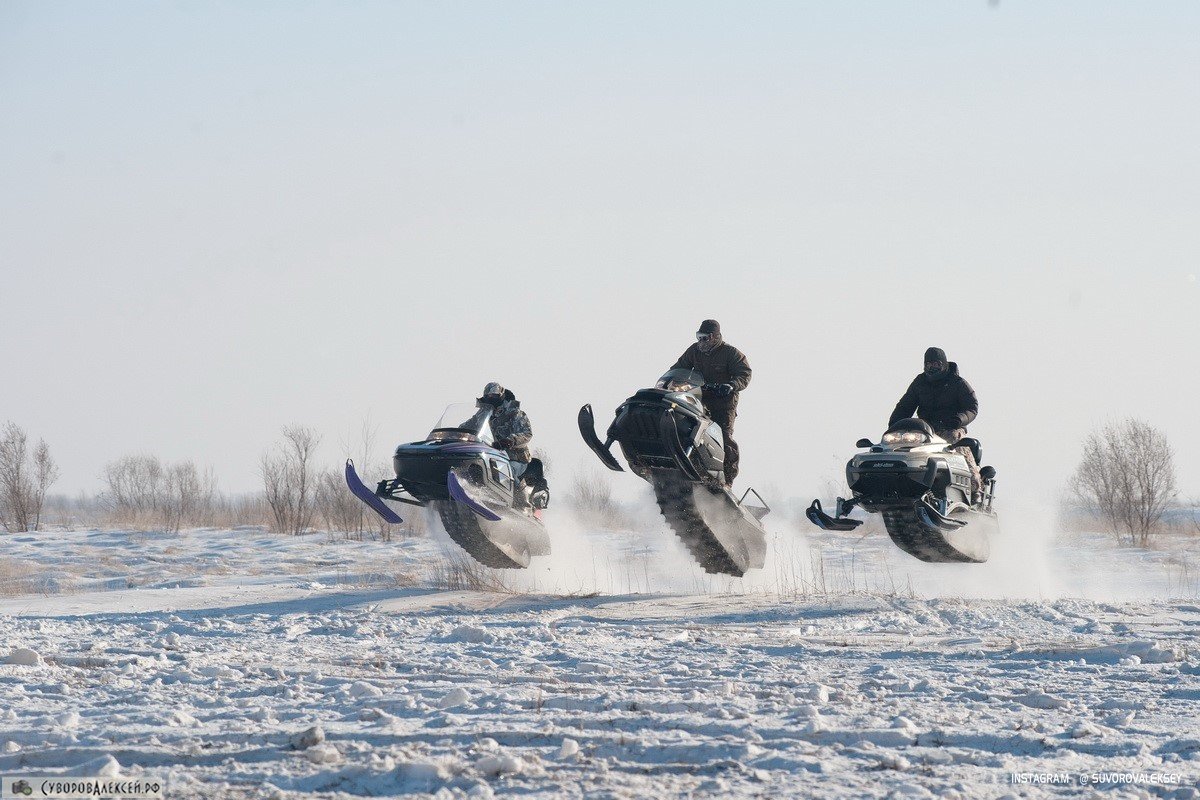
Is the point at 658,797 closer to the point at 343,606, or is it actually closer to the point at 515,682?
the point at 515,682

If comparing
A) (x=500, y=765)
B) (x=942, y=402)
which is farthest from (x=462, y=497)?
(x=500, y=765)

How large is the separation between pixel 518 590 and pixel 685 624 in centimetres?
415

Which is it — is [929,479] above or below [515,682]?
above

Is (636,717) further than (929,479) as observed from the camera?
No

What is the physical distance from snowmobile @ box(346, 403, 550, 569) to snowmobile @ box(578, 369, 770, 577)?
1555mm

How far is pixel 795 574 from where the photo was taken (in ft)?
45.8

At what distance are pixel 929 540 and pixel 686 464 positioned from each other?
8.40 feet

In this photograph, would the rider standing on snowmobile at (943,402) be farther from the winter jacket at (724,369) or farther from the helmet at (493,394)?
the helmet at (493,394)

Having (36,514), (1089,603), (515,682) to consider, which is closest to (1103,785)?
(515,682)

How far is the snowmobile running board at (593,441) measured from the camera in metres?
12.2

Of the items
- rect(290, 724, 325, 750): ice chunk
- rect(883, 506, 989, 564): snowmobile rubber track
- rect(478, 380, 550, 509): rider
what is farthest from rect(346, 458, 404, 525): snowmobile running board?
rect(290, 724, 325, 750): ice chunk

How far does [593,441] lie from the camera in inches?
480

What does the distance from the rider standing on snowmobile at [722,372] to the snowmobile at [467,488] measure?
2311 millimetres

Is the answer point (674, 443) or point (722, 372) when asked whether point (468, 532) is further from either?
point (722, 372)
